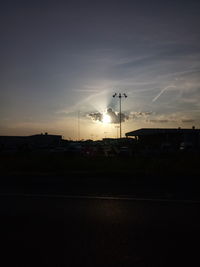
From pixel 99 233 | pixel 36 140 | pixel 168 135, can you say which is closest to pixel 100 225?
pixel 99 233

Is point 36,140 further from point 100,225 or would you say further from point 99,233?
point 99,233

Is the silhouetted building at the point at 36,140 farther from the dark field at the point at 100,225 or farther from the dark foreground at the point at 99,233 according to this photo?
the dark foreground at the point at 99,233

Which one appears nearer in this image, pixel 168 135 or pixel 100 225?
pixel 100 225

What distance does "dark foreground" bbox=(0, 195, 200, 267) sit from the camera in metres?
4.28

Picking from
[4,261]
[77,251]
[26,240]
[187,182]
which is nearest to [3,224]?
[26,240]

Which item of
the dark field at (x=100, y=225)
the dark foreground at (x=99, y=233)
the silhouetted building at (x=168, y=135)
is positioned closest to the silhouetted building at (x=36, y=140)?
the silhouetted building at (x=168, y=135)

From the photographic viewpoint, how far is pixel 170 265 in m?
4.07

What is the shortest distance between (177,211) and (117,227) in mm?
1933

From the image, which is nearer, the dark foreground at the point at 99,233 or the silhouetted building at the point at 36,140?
the dark foreground at the point at 99,233

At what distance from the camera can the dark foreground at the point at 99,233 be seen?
4277 mm

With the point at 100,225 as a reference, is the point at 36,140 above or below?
above

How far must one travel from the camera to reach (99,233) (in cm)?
531

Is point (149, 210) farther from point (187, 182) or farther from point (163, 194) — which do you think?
point (187, 182)

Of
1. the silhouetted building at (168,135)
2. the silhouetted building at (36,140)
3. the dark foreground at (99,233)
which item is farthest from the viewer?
the silhouetted building at (36,140)
